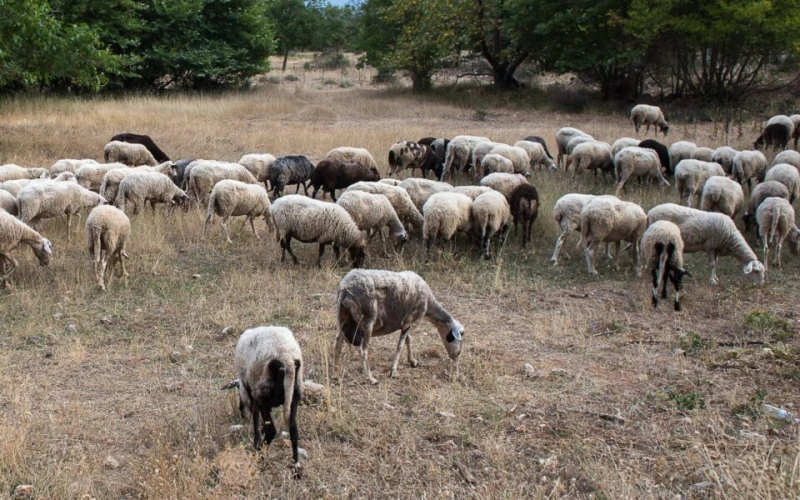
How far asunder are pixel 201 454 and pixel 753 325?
Answer: 5.88m

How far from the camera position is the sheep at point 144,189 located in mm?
11312

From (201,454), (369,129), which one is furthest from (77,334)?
(369,129)

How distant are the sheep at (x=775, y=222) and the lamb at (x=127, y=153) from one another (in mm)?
11246

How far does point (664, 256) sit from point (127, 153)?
35.4 ft

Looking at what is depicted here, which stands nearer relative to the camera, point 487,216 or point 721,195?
point 487,216

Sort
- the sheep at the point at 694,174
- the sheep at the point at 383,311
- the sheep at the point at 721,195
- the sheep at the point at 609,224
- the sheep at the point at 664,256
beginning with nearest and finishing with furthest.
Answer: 1. the sheep at the point at 383,311
2. the sheep at the point at 664,256
3. the sheep at the point at 609,224
4. the sheep at the point at 721,195
5. the sheep at the point at 694,174

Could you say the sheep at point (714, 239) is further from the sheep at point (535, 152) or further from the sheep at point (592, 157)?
the sheep at point (535, 152)

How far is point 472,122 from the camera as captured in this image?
24.8 meters

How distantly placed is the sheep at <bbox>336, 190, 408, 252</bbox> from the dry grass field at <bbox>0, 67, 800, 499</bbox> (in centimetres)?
45

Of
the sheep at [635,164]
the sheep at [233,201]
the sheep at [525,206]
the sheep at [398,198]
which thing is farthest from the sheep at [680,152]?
the sheep at [233,201]

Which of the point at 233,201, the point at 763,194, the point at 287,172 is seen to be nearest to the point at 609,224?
the point at 763,194

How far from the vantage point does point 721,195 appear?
36.4 ft

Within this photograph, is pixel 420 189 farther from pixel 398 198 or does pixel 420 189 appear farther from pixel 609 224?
pixel 609 224

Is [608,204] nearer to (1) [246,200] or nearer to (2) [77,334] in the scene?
(1) [246,200]
